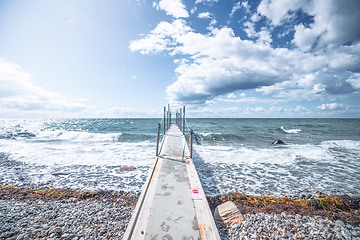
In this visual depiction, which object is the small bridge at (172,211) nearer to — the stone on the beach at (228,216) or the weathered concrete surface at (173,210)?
the weathered concrete surface at (173,210)

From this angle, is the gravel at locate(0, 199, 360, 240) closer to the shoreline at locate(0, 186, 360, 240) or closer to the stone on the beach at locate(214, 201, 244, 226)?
the shoreline at locate(0, 186, 360, 240)

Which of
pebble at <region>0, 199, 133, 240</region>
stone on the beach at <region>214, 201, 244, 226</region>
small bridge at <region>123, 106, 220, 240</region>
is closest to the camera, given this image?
small bridge at <region>123, 106, 220, 240</region>

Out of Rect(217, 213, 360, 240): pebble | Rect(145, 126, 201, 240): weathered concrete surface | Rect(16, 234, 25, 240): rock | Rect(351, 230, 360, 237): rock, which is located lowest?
Rect(16, 234, 25, 240): rock

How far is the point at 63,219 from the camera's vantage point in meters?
3.73

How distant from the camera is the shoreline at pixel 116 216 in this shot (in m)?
3.24

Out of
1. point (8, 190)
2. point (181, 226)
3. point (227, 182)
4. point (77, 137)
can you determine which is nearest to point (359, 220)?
point (227, 182)

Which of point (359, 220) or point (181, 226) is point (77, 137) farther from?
point (359, 220)

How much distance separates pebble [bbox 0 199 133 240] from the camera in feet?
10.6

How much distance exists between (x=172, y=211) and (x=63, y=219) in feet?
9.50

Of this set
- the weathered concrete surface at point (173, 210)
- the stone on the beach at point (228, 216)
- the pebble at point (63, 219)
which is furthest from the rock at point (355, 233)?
the pebble at point (63, 219)

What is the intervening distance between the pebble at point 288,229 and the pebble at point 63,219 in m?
2.67

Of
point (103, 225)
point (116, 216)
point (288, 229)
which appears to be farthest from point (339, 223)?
point (103, 225)

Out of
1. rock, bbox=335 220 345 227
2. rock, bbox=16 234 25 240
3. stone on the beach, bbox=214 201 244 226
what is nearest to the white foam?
stone on the beach, bbox=214 201 244 226

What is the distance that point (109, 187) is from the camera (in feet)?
19.3
